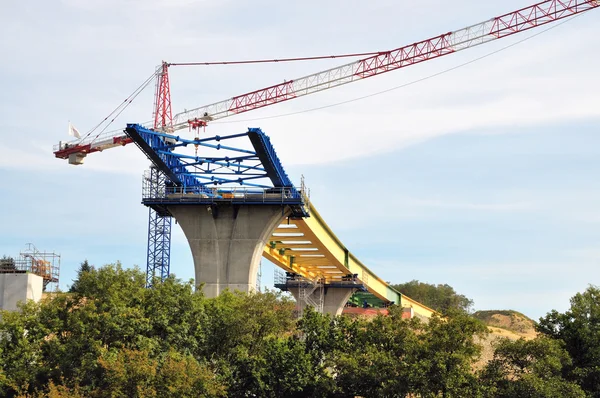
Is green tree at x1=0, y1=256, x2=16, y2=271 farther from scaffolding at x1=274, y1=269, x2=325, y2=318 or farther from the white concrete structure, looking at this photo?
scaffolding at x1=274, y1=269, x2=325, y2=318

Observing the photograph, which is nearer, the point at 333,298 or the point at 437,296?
the point at 333,298

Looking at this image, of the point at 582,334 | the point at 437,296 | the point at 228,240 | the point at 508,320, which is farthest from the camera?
the point at 437,296

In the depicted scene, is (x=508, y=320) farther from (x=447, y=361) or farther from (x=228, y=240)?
(x=447, y=361)

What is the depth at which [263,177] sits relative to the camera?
67438mm

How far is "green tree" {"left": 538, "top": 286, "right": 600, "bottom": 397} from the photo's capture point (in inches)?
2073

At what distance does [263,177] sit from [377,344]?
1994 centimetres

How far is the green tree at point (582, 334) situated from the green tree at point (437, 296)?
118 m

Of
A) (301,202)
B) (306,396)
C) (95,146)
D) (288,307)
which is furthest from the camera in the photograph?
(95,146)

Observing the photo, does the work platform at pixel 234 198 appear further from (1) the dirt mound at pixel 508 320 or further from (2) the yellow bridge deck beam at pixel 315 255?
(1) the dirt mound at pixel 508 320

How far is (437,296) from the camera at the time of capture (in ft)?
591

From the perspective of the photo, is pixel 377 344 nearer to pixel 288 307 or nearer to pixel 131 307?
pixel 288 307

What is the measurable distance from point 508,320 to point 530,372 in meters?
108

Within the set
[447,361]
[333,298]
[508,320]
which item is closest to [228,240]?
[447,361]

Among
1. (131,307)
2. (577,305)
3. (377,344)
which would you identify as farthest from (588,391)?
(131,307)
